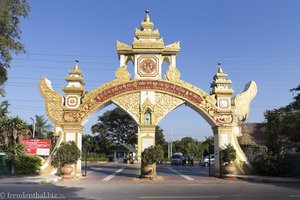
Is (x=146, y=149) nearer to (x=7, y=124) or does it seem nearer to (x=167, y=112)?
(x=167, y=112)

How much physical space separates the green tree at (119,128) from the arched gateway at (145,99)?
39.5m

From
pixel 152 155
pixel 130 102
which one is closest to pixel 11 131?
pixel 130 102

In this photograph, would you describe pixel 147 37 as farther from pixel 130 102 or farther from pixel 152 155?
A: pixel 152 155

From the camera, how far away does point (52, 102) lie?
18922mm

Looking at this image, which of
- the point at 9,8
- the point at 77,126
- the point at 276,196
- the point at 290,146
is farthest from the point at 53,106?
the point at 290,146

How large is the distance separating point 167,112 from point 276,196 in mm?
9226

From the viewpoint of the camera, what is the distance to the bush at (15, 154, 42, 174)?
59.7 feet

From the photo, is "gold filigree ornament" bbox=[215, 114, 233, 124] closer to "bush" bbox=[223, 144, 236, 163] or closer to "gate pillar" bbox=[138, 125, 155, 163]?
"bush" bbox=[223, 144, 236, 163]

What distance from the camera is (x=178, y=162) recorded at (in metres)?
42.1

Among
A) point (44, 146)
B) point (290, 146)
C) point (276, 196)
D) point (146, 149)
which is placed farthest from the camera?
point (290, 146)

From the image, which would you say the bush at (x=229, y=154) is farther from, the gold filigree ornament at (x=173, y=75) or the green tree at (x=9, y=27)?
the green tree at (x=9, y=27)

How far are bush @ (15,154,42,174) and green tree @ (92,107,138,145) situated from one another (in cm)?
3999

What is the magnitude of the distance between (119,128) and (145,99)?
40.6 metres

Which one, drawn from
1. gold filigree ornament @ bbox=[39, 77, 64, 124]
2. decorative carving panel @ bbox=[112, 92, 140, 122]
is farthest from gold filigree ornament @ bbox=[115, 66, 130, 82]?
gold filigree ornament @ bbox=[39, 77, 64, 124]
